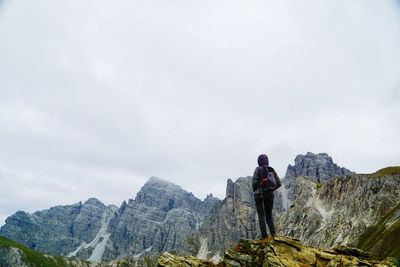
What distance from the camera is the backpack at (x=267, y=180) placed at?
99.6 ft

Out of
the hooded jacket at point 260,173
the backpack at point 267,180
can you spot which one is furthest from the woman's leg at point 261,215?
the backpack at point 267,180

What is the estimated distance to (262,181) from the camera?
30.6 m

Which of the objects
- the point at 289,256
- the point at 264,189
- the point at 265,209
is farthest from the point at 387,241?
the point at 289,256

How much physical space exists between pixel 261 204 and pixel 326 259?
21.0 ft

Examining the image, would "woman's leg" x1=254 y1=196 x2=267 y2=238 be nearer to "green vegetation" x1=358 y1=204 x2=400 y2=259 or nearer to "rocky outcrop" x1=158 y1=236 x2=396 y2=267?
"rocky outcrop" x1=158 y1=236 x2=396 y2=267

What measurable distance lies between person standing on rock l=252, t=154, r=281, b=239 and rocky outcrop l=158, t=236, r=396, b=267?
7.98 feet

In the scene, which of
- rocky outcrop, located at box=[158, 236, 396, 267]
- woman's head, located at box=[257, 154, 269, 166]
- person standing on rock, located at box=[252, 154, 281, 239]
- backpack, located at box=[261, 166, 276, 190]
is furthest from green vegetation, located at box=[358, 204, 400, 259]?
woman's head, located at box=[257, 154, 269, 166]

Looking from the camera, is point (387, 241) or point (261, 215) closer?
point (261, 215)

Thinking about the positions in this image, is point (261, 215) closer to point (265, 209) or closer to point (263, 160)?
point (265, 209)

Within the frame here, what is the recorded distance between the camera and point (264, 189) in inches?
1198

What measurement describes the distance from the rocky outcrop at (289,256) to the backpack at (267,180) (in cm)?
427

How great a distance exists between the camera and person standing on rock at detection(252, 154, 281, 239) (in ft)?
99.7

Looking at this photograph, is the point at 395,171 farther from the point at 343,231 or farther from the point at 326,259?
the point at 326,259

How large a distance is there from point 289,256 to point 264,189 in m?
→ 5.84
